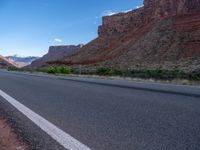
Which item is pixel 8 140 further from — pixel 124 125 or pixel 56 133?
pixel 124 125

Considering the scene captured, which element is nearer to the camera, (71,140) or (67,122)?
(71,140)

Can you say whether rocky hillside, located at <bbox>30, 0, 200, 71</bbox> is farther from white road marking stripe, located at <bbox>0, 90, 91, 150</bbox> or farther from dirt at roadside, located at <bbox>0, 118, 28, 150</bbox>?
dirt at roadside, located at <bbox>0, 118, 28, 150</bbox>

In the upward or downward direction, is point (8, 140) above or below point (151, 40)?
below

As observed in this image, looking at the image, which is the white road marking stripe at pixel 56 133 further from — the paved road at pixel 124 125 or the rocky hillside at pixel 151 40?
the rocky hillside at pixel 151 40

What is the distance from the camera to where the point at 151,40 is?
70.1 metres

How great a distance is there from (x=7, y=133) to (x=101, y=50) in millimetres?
89572

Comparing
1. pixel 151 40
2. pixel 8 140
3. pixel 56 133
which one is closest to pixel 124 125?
pixel 56 133

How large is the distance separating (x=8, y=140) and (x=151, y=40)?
218 feet

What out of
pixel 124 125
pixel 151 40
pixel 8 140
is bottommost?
pixel 8 140

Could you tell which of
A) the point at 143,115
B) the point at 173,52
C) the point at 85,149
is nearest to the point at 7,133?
the point at 85,149

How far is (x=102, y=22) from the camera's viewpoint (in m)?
118

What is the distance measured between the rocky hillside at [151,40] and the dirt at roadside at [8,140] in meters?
38.1

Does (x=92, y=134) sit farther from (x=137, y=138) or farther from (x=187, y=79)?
(x=187, y=79)

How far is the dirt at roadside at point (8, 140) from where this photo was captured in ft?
15.1
